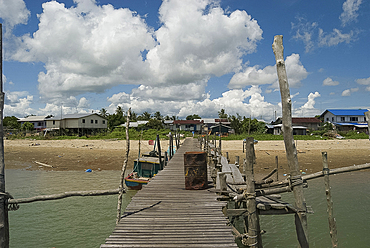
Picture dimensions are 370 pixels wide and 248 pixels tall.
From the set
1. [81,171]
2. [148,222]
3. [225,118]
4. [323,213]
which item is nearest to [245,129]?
[225,118]

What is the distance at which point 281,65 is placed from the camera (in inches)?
217

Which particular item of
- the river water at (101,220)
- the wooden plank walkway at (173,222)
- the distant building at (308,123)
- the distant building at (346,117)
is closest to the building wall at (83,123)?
the river water at (101,220)

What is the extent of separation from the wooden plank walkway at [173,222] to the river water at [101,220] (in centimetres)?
371

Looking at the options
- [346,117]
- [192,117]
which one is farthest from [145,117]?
[346,117]

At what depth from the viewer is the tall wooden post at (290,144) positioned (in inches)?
213

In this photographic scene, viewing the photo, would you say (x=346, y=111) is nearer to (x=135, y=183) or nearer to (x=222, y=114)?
(x=222, y=114)

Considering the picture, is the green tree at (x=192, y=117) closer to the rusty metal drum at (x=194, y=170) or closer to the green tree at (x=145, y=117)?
the green tree at (x=145, y=117)

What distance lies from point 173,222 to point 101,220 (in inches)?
262

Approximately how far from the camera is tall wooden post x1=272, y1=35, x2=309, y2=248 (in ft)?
17.7

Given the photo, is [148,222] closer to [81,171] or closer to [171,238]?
[171,238]

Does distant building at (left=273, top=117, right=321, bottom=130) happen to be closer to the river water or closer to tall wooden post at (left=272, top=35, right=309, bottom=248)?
the river water

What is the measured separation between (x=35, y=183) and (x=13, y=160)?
12.0 metres

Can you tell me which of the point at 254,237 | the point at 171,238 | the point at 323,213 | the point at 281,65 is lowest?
the point at 323,213

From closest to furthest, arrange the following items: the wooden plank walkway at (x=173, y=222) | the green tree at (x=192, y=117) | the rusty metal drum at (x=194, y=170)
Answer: the wooden plank walkway at (x=173, y=222), the rusty metal drum at (x=194, y=170), the green tree at (x=192, y=117)
